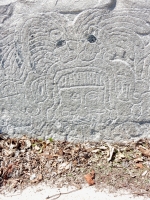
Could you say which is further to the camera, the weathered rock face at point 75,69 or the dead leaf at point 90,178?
the weathered rock face at point 75,69

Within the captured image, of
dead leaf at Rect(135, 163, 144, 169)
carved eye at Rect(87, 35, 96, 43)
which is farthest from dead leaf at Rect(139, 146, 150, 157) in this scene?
carved eye at Rect(87, 35, 96, 43)

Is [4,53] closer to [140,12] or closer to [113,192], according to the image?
[140,12]

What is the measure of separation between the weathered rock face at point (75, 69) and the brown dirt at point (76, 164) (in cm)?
11

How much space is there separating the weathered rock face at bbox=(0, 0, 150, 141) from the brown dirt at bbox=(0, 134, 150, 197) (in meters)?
0.11

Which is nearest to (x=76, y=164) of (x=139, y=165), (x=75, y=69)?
(x=139, y=165)

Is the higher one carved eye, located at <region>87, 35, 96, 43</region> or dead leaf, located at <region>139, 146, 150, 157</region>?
carved eye, located at <region>87, 35, 96, 43</region>

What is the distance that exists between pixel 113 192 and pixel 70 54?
40.8 inches

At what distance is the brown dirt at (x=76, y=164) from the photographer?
2.20m

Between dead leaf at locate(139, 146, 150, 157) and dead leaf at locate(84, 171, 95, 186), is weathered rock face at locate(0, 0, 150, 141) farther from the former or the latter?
dead leaf at locate(84, 171, 95, 186)

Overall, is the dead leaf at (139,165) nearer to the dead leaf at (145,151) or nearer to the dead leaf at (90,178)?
the dead leaf at (145,151)

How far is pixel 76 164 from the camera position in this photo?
233 centimetres

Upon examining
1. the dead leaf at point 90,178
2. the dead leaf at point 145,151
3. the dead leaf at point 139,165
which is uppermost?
the dead leaf at point 145,151

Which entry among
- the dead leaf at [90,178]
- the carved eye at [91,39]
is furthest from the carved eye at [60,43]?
the dead leaf at [90,178]

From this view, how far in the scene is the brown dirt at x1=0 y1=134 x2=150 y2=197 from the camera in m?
2.20
